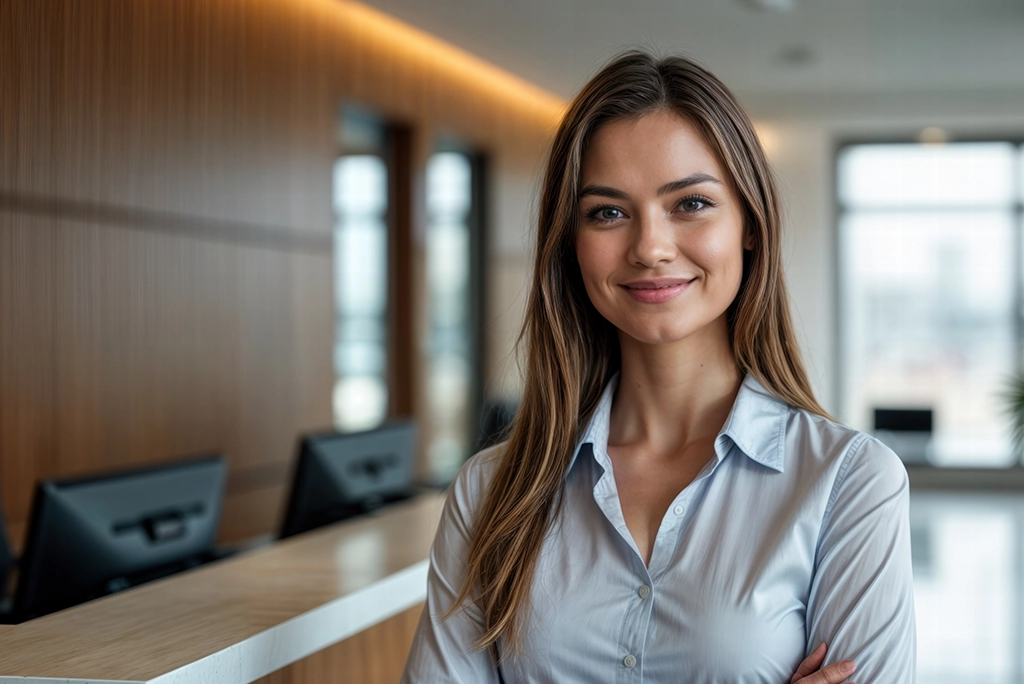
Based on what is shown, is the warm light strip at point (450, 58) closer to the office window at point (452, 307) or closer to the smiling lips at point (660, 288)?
the office window at point (452, 307)

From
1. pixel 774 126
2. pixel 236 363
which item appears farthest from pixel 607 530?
pixel 774 126

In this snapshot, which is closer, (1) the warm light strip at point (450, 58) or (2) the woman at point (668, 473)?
(2) the woman at point (668, 473)

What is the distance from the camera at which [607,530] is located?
64.2 inches

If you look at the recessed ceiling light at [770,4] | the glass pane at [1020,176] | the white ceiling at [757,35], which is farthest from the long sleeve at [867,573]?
the glass pane at [1020,176]

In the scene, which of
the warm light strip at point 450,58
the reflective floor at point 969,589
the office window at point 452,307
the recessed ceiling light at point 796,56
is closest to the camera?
the reflective floor at point 969,589

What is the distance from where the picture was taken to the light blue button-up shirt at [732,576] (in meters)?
1.46

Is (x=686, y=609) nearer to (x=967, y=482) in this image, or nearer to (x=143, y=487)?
(x=143, y=487)

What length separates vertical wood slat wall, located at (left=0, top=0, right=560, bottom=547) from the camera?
4.31 m

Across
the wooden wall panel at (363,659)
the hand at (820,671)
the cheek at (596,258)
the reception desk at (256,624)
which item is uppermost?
the cheek at (596,258)

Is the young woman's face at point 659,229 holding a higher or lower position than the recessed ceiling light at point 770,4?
Answer: lower

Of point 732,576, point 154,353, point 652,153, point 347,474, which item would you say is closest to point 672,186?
point 652,153

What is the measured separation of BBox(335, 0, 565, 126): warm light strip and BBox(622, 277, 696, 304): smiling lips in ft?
14.7

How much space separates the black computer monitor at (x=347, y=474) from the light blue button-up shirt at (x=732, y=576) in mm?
1258

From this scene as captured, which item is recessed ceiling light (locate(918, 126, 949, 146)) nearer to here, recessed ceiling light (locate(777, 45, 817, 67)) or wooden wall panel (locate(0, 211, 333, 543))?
recessed ceiling light (locate(777, 45, 817, 67))
